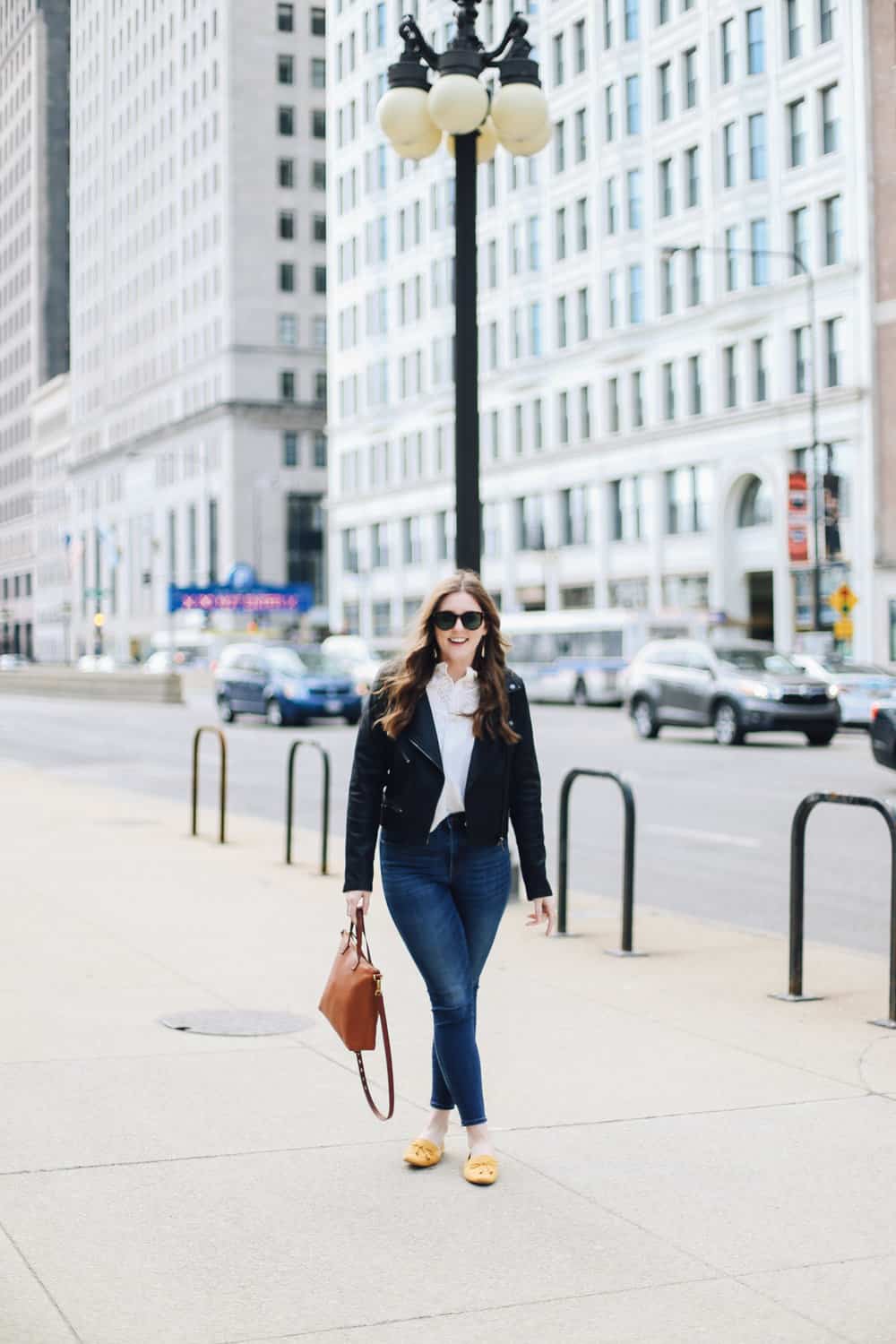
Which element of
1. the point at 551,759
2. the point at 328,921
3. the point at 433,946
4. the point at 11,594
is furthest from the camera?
the point at 11,594

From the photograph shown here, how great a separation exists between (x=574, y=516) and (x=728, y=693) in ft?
132

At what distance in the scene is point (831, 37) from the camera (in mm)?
53406

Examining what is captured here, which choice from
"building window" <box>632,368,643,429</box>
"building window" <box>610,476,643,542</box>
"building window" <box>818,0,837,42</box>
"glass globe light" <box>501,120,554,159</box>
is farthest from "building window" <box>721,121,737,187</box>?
"glass globe light" <box>501,120,554,159</box>

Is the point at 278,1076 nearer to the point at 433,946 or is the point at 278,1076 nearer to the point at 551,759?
the point at 433,946

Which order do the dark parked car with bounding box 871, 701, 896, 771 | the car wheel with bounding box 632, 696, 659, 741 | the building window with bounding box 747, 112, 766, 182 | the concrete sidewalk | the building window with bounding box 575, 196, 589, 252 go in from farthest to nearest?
the building window with bounding box 575, 196, 589, 252 → the building window with bounding box 747, 112, 766, 182 → the car wheel with bounding box 632, 696, 659, 741 → the dark parked car with bounding box 871, 701, 896, 771 → the concrete sidewalk

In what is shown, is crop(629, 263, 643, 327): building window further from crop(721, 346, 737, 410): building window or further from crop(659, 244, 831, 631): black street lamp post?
crop(659, 244, 831, 631): black street lamp post

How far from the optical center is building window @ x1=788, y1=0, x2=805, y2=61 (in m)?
54.9

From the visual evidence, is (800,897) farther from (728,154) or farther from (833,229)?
(728,154)

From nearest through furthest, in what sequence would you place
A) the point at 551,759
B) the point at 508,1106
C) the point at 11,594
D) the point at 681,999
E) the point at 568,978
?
the point at 508,1106
the point at 681,999
the point at 568,978
the point at 551,759
the point at 11,594

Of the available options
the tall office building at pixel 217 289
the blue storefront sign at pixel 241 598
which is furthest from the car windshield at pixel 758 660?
the tall office building at pixel 217 289

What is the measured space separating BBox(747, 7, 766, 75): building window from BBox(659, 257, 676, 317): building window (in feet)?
24.3

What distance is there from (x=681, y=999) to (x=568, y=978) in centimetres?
73

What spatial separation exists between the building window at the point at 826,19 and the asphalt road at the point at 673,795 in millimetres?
24607

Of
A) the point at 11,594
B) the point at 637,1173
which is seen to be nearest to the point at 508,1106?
the point at 637,1173
